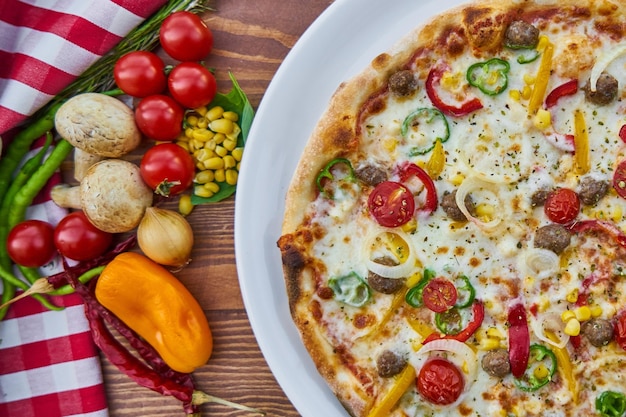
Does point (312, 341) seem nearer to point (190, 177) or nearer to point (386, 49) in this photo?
point (190, 177)

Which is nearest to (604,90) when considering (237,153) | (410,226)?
(410,226)

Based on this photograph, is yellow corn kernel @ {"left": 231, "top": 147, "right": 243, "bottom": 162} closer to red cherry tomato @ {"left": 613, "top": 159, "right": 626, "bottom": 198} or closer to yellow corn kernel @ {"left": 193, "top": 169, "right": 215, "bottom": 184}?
yellow corn kernel @ {"left": 193, "top": 169, "right": 215, "bottom": 184}

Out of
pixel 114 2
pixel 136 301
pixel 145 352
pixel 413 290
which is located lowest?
pixel 145 352

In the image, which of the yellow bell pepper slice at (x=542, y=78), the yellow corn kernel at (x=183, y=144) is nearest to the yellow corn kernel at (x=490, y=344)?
the yellow bell pepper slice at (x=542, y=78)

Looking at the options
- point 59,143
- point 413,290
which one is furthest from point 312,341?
point 59,143

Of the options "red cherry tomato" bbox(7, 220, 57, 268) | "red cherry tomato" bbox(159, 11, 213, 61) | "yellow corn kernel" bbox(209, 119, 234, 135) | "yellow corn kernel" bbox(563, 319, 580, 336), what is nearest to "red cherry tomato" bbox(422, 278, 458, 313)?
"yellow corn kernel" bbox(563, 319, 580, 336)

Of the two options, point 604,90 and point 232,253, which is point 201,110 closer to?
point 232,253
